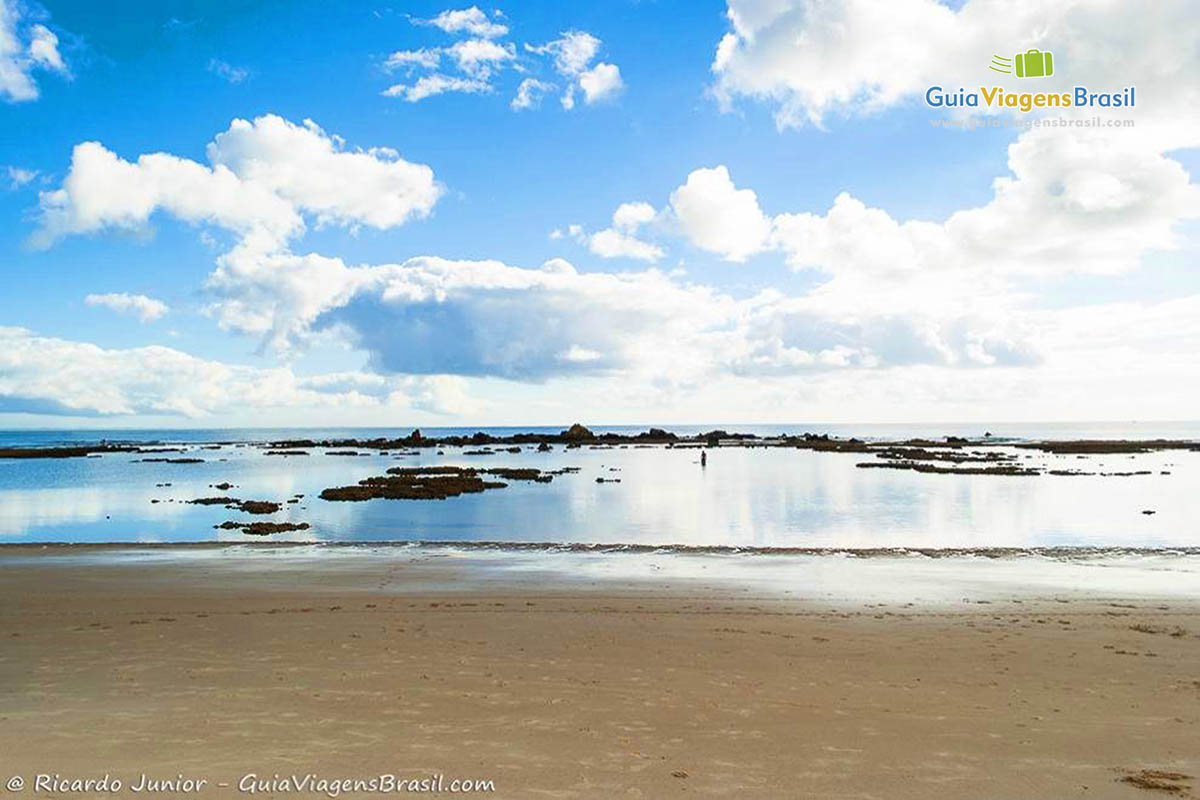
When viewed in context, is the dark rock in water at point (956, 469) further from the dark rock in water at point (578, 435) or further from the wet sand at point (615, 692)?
the dark rock in water at point (578, 435)

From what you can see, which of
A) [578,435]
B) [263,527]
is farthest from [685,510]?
[578,435]

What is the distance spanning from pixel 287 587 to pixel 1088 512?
133 ft

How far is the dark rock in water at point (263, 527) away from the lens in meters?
34.9

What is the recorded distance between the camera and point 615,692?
1155 centimetres

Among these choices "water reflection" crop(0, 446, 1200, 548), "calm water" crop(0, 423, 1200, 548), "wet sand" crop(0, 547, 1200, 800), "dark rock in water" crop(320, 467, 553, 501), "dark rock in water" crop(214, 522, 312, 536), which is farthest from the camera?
"dark rock in water" crop(320, 467, 553, 501)

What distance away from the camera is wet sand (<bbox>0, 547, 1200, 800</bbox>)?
868 cm

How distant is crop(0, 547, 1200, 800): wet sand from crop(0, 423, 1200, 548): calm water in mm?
14441

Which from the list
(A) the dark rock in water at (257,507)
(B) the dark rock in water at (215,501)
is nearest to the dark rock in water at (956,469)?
(A) the dark rock in water at (257,507)

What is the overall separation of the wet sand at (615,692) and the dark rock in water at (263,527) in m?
15.4

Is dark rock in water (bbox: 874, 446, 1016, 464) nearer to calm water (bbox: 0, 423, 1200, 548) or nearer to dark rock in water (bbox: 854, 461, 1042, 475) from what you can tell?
dark rock in water (bbox: 854, 461, 1042, 475)

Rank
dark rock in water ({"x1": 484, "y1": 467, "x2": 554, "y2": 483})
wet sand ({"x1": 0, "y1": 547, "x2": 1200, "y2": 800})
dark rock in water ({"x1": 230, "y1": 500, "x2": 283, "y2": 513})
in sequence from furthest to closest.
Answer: dark rock in water ({"x1": 484, "y1": 467, "x2": 554, "y2": 483}) → dark rock in water ({"x1": 230, "y1": 500, "x2": 283, "y2": 513}) → wet sand ({"x1": 0, "y1": 547, "x2": 1200, "y2": 800})

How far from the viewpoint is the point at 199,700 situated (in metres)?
11.1

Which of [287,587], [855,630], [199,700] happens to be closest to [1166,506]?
[855,630]

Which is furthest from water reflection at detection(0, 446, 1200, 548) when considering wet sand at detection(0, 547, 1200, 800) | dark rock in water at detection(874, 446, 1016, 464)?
dark rock in water at detection(874, 446, 1016, 464)
